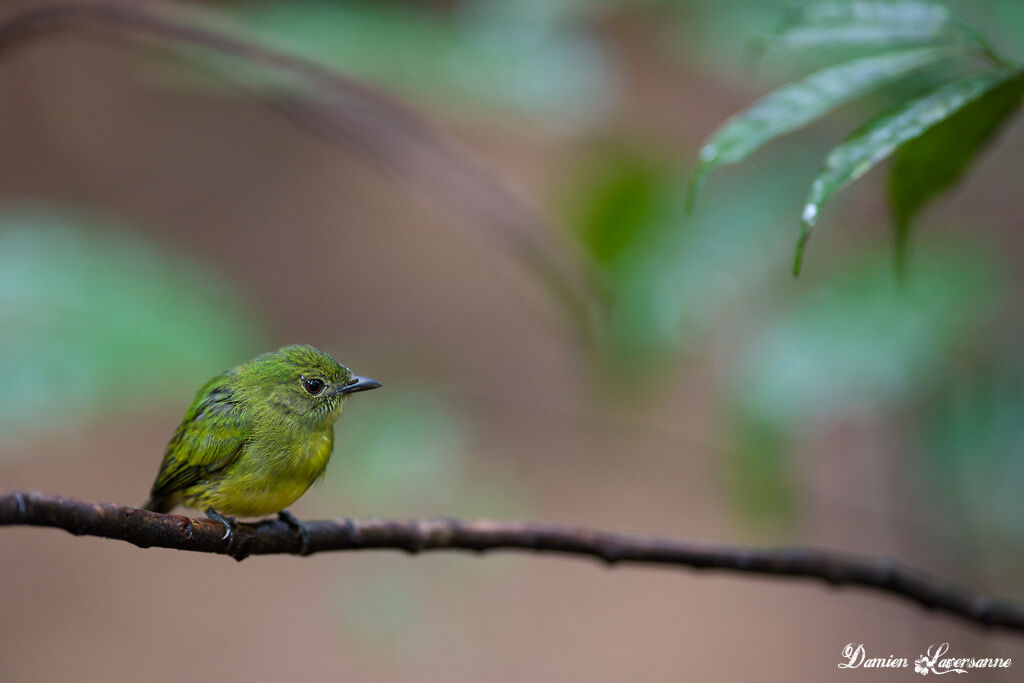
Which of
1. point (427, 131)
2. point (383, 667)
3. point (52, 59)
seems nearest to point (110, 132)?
point (52, 59)

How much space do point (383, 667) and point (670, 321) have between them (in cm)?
382

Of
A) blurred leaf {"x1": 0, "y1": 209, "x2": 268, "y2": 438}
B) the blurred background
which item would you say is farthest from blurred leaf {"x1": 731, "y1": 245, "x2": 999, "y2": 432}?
blurred leaf {"x1": 0, "y1": 209, "x2": 268, "y2": 438}

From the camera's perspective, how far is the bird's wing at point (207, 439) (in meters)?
1.80

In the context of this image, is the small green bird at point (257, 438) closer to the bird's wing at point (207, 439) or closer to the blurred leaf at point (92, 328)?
the bird's wing at point (207, 439)

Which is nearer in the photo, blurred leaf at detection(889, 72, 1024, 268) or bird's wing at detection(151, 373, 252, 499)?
blurred leaf at detection(889, 72, 1024, 268)

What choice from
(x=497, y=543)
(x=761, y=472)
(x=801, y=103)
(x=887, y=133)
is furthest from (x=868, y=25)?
(x=761, y=472)

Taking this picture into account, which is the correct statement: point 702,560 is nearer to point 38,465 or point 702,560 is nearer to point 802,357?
point 802,357

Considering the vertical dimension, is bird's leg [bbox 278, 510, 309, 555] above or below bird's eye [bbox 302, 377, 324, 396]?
below

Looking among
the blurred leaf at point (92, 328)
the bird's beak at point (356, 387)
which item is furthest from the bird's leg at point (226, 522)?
the blurred leaf at point (92, 328)

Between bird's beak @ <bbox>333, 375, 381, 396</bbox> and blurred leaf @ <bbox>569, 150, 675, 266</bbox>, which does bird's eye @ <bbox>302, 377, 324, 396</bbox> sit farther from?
blurred leaf @ <bbox>569, 150, 675, 266</bbox>

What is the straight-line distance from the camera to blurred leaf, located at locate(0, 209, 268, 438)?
81.8 inches

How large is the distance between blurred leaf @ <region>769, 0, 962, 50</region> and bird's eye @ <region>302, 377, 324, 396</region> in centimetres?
101

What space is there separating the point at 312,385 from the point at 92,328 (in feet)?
2.12

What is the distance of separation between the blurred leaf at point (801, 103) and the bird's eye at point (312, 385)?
0.83m
